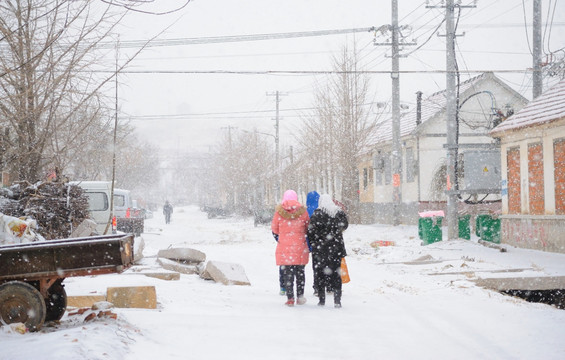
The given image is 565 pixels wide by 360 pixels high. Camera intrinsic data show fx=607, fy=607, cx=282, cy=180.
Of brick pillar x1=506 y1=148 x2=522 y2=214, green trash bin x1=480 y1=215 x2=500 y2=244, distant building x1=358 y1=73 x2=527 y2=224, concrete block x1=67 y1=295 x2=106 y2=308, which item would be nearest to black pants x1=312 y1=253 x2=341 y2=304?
concrete block x1=67 y1=295 x2=106 y2=308

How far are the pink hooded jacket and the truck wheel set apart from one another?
3.07m

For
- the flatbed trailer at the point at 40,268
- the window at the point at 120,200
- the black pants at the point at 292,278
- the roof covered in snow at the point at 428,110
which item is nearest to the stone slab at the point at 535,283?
the black pants at the point at 292,278

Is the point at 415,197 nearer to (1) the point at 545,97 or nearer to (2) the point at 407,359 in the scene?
(1) the point at 545,97

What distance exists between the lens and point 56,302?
7285 mm

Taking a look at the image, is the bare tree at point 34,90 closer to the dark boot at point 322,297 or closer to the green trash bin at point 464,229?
the dark boot at point 322,297

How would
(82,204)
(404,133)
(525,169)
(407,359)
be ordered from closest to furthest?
(407,359)
(82,204)
(525,169)
(404,133)

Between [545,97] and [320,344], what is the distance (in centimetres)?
1515

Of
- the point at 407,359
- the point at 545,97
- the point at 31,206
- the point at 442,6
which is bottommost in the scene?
the point at 407,359

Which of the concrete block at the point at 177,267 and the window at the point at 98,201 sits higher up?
the window at the point at 98,201

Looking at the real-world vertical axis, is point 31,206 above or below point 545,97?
below

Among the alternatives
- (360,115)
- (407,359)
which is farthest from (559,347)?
(360,115)

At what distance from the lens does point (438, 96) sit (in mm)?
39031

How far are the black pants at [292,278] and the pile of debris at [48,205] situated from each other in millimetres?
6062

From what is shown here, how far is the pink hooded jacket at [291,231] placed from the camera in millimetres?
8875
